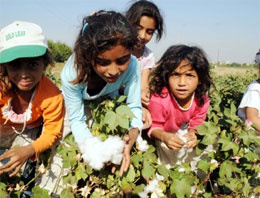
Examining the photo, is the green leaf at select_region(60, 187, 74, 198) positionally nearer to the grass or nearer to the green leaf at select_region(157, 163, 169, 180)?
the green leaf at select_region(157, 163, 169, 180)

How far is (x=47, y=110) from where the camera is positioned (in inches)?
75.9

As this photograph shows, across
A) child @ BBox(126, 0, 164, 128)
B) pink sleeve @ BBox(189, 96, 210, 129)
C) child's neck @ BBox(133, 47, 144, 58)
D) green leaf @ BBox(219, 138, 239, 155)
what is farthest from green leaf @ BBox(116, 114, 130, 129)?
child's neck @ BBox(133, 47, 144, 58)

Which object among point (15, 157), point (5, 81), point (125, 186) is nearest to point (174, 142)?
point (125, 186)

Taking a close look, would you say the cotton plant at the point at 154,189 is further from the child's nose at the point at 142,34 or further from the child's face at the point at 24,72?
the child's nose at the point at 142,34

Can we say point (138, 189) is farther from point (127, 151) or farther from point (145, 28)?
point (145, 28)

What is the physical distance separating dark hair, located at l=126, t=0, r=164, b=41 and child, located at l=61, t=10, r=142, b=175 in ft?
3.05

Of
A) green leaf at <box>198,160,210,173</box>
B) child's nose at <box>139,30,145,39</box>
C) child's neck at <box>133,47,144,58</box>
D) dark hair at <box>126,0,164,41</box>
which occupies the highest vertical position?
dark hair at <box>126,0,164,41</box>

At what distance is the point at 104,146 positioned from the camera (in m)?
1.62

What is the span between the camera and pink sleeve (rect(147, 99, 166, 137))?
229 cm

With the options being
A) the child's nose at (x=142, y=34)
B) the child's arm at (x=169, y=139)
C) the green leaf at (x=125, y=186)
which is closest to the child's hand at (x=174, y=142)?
the child's arm at (x=169, y=139)

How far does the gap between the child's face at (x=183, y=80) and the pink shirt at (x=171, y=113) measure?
0.10 meters

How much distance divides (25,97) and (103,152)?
2.29ft

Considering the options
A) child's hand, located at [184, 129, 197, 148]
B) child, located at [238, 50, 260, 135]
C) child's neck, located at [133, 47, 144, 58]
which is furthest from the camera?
child's neck, located at [133, 47, 144, 58]

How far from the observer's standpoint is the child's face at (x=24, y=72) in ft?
5.75
